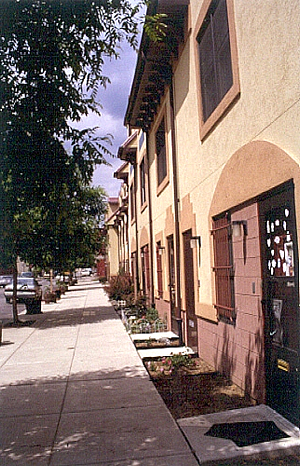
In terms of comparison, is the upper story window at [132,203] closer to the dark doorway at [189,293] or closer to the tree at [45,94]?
the dark doorway at [189,293]

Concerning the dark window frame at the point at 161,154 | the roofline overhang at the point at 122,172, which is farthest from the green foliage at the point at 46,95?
the roofline overhang at the point at 122,172

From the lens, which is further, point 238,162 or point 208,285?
point 208,285

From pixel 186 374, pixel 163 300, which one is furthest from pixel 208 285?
pixel 163 300

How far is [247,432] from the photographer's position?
5.15m

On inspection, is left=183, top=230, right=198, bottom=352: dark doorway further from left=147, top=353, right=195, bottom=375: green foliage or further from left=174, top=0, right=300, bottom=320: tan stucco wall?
left=147, top=353, right=195, bottom=375: green foliage

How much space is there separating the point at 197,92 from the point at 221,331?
3.82m

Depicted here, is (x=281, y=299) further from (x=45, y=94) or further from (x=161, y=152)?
A: (x=161, y=152)

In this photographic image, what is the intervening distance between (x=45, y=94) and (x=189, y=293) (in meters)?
6.05

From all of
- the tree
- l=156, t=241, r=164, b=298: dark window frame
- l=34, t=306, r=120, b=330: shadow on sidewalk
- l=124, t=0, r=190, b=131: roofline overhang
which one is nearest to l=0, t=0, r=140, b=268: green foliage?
the tree

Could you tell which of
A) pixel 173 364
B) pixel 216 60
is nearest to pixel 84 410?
pixel 173 364

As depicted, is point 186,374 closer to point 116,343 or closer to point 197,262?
point 197,262

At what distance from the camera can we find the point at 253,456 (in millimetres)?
4570

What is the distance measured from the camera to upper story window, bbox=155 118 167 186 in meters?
13.0

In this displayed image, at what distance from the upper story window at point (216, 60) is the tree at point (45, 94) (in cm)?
152
